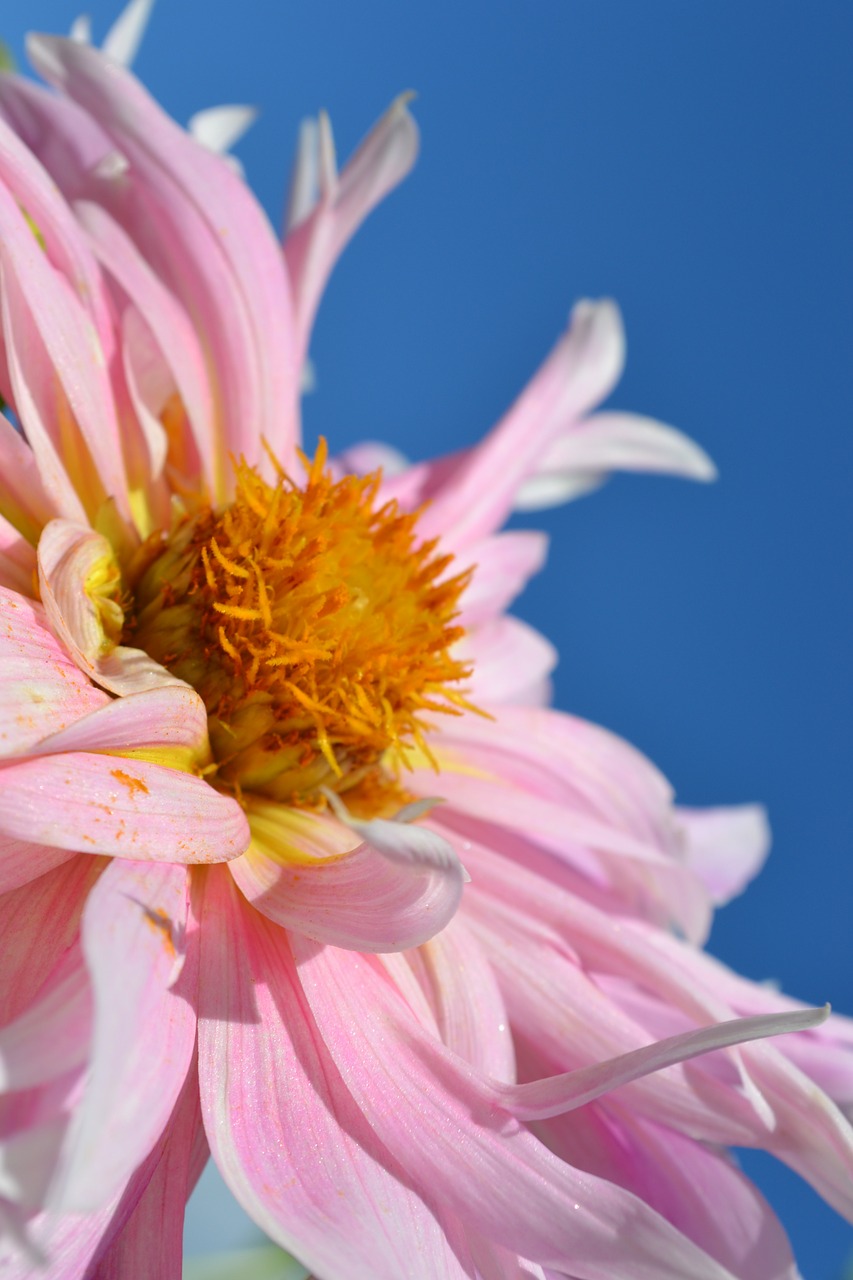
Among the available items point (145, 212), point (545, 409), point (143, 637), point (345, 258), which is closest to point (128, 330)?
point (145, 212)

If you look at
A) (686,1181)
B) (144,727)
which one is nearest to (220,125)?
(144,727)

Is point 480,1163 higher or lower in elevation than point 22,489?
lower

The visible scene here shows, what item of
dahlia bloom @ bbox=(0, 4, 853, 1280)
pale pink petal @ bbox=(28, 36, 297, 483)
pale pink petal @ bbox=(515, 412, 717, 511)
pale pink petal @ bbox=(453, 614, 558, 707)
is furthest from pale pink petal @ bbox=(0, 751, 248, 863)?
pale pink petal @ bbox=(515, 412, 717, 511)

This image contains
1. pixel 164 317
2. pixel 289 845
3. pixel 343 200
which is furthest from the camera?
pixel 343 200

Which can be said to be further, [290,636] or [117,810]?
[290,636]

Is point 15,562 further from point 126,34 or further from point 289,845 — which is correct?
point 126,34

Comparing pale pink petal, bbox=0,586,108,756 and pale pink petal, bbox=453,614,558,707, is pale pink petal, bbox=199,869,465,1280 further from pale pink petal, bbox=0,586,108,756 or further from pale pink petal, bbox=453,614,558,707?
pale pink petal, bbox=453,614,558,707
